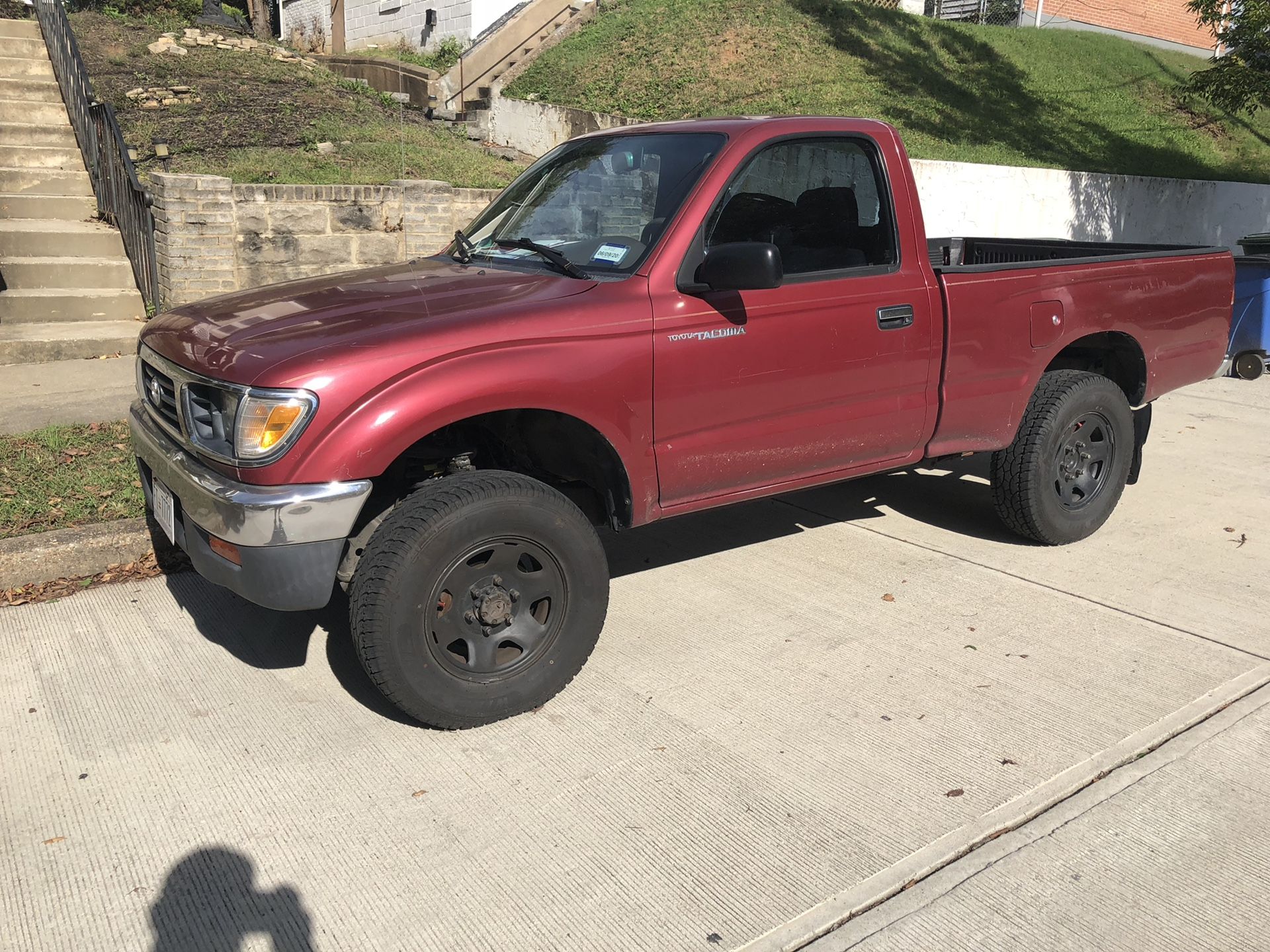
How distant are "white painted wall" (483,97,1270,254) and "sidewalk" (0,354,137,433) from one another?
7913mm

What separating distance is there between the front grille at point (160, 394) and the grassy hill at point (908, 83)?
40.6 ft

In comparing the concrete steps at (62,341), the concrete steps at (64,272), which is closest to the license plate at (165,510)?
the concrete steps at (62,341)

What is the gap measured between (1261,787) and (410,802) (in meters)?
2.60

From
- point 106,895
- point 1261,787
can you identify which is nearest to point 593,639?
point 106,895

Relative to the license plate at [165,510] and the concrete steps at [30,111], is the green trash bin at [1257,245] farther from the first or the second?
the concrete steps at [30,111]

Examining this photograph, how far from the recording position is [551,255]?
4.21 m

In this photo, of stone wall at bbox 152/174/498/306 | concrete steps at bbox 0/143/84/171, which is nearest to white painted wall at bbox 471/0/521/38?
concrete steps at bbox 0/143/84/171

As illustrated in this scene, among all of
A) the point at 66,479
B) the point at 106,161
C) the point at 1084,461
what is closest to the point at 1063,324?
the point at 1084,461

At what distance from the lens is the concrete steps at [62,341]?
8.17 meters

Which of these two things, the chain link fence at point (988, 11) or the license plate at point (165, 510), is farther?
the chain link fence at point (988, 11)

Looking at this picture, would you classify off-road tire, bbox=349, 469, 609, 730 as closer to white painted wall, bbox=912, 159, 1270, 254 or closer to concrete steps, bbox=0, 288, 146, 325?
concrete steps, bbox=0, 288, 146, 325

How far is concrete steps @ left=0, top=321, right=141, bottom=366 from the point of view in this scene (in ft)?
26.8

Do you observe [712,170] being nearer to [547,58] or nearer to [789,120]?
[789,120]

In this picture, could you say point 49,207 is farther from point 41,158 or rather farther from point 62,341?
point 62,341
